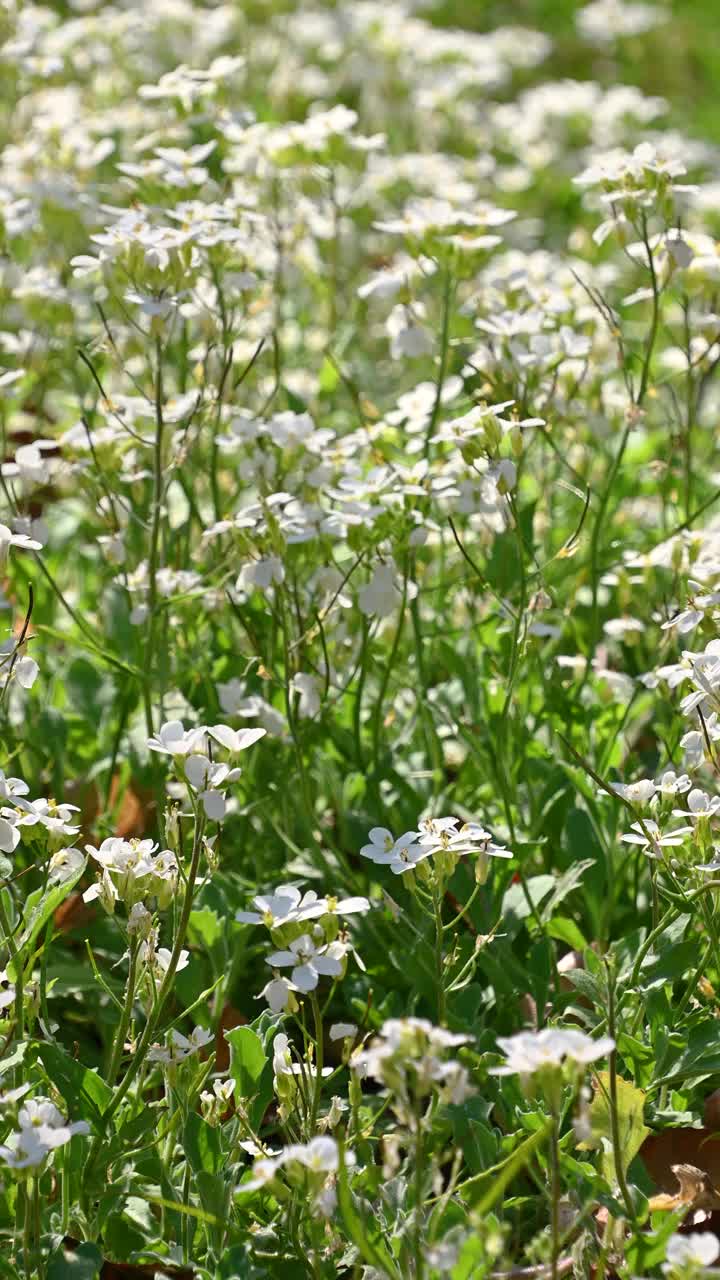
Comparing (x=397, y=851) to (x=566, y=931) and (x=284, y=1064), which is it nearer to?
(x=284, y=1064)

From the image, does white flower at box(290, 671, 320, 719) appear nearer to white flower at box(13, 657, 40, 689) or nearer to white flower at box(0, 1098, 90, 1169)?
white flower at box(13, 657, 40, 689)

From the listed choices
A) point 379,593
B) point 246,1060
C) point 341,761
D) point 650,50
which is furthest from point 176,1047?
point 650,50

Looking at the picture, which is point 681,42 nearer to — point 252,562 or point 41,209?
point 41,209

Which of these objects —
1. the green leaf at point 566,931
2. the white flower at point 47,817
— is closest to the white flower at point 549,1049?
the white flower at point 47,817

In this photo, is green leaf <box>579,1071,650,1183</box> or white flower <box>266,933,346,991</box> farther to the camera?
green leaf <box>579,1071,650,1183</box>

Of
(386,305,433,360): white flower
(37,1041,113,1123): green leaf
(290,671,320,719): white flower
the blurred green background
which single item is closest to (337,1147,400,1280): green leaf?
A: (37,1041,113,1123): green leaf

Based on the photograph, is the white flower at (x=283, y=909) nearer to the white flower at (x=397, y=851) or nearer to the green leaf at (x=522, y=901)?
the white flower at (x=397, y=851)
